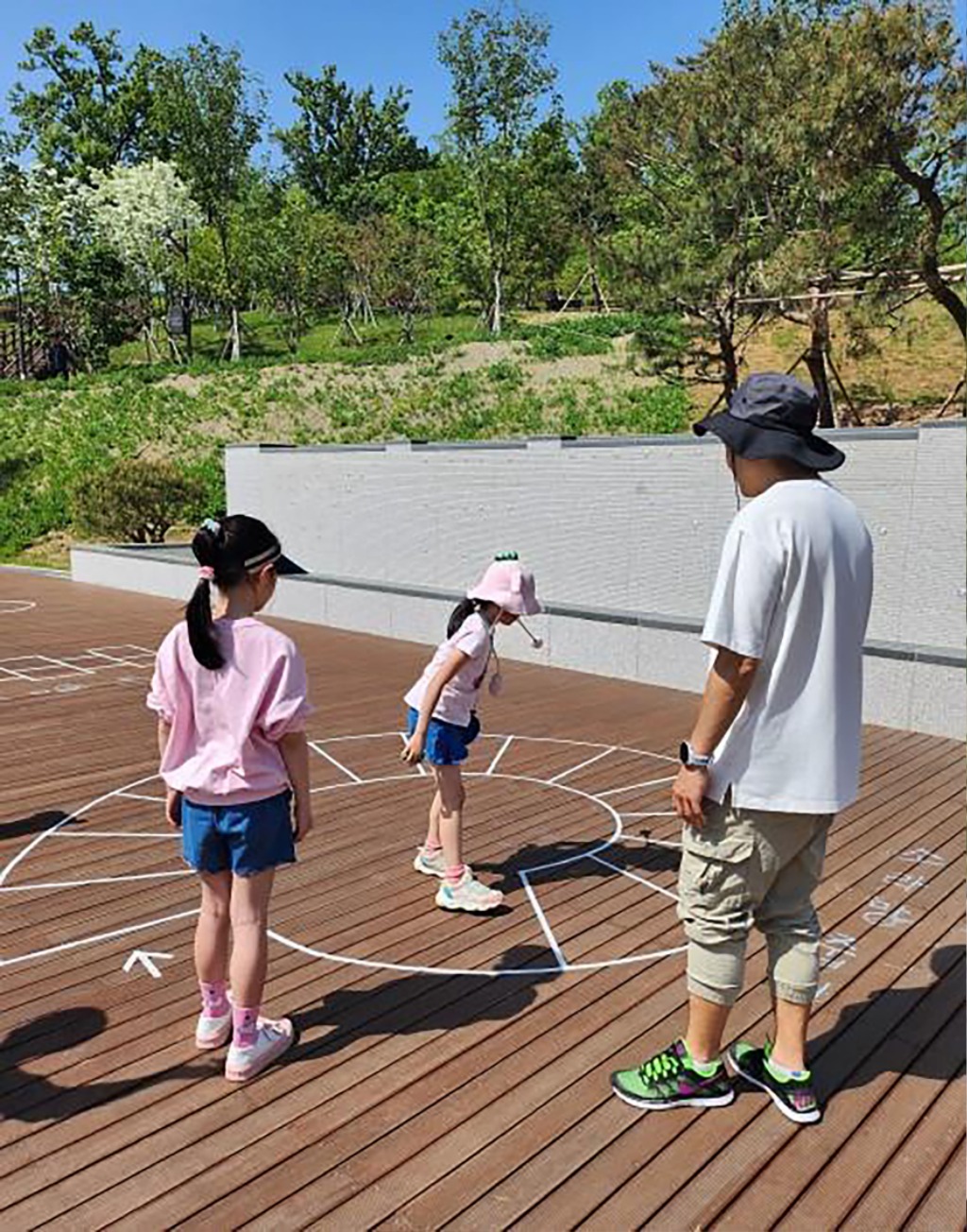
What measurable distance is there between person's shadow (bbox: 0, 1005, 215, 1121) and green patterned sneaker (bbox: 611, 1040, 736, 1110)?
1233 millimetres

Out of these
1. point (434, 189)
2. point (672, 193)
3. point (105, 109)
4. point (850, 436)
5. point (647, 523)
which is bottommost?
point (647, 523)

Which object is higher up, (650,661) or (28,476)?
(28,476)

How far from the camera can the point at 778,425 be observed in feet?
7.95

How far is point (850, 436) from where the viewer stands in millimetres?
7758

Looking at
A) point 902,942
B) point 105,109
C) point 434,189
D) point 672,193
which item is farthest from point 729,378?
point 105,109

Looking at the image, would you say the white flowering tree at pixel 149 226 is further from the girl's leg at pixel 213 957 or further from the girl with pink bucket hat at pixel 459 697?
the girl's leg at pixel 213 957

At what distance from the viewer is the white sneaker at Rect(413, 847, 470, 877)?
4.28 meters

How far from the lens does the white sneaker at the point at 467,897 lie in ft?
12.8

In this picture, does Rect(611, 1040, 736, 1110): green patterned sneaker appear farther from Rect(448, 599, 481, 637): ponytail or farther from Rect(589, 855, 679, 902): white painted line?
Rect(448, 599, 481, 637): ponytail

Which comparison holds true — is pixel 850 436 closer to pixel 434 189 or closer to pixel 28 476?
pixel 28 476

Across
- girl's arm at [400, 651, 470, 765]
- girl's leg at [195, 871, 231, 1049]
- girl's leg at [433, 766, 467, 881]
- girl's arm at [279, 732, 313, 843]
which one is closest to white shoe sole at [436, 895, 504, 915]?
girl's leg at [433, 766, 467, 881]

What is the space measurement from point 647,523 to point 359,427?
55.7 feet

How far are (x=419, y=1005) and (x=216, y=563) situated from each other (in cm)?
164

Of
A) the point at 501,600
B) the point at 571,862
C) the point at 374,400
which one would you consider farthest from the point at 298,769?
the point at 374,400
